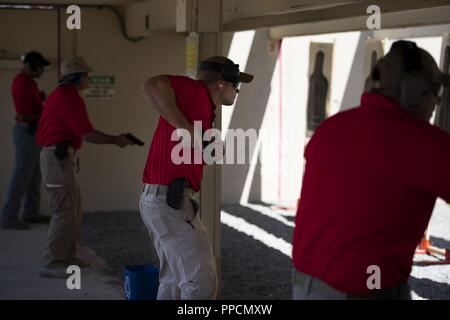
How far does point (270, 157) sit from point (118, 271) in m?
4.91

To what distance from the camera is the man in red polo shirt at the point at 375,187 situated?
292 centimetres

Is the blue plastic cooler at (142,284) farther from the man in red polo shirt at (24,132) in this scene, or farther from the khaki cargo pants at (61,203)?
the man in red polo shirt at (24,132)

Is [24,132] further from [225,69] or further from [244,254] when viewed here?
[225,69]

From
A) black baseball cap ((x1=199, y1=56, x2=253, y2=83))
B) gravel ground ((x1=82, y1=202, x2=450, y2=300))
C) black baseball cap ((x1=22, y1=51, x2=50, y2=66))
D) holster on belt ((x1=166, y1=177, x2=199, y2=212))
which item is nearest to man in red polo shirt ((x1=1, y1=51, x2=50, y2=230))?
black baseball cap ((x1=22, y1=51, x2=50, y2=66))

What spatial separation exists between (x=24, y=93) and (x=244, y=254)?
3.30 meters

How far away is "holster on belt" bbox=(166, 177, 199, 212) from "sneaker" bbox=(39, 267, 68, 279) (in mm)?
3074

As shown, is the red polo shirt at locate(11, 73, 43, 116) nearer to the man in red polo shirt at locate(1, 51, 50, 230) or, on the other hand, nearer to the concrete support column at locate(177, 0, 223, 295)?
the man in red polo shirt at locate(1, 51, 50, 230)

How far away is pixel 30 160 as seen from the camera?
984 cm

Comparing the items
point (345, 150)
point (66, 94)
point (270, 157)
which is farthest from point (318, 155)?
point (270, 157)

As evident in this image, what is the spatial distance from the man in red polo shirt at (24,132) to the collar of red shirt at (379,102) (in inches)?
278

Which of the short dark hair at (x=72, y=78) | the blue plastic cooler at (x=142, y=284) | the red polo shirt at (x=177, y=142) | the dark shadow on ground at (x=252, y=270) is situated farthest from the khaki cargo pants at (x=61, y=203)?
the red polo shirt at (x=177, y=142)

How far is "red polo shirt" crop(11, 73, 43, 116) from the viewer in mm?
→ 9602

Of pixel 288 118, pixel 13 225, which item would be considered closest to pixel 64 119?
pixel 13 225
